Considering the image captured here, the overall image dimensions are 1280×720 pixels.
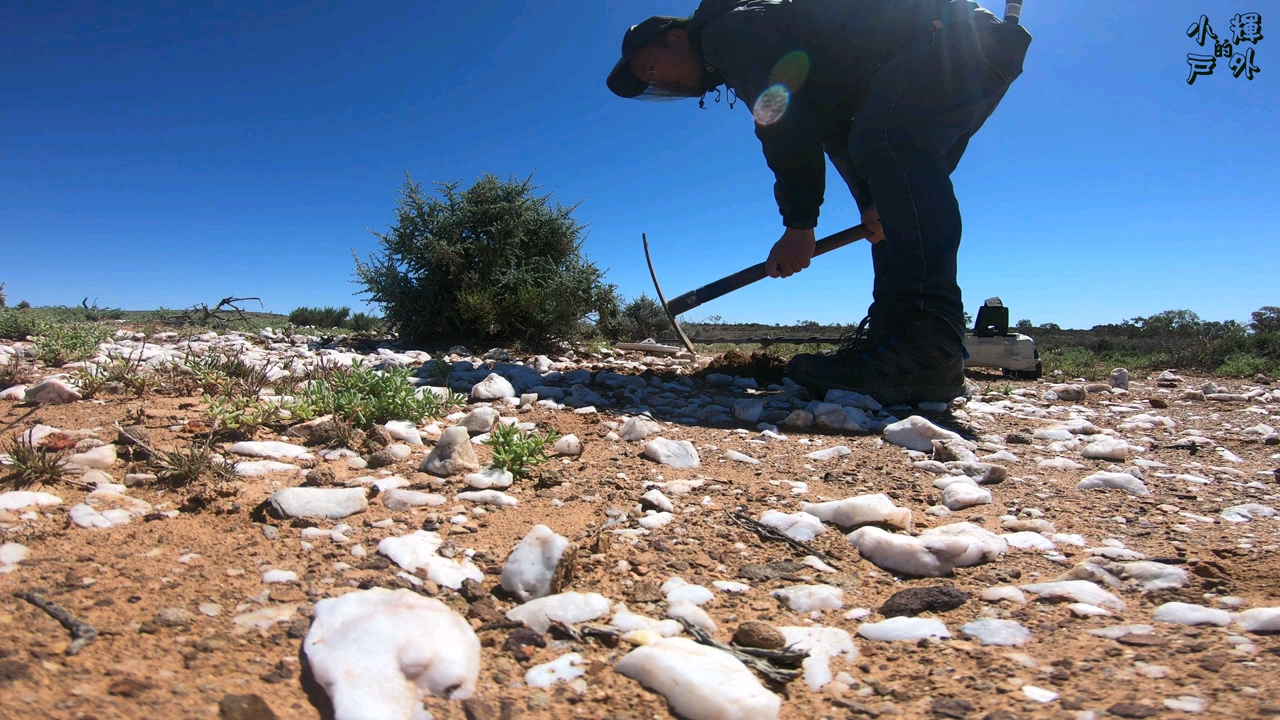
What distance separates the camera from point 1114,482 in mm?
2027

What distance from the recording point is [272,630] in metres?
1.04

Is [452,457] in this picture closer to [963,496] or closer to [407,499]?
[407,499]

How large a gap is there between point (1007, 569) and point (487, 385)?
2.33 meters

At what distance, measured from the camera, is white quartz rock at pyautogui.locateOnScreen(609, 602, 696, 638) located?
3.61 feet

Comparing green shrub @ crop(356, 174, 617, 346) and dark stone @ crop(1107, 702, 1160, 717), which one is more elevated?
green shrub @ crop(356, 174, 617, 346)

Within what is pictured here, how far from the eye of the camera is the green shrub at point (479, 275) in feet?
18.1

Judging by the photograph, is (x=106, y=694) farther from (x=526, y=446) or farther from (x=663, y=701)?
(x=526, y=446)

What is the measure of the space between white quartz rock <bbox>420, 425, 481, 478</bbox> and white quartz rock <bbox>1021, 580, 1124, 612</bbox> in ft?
4.89

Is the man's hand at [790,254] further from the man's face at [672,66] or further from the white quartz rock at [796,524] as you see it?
the white quartz rock at [796,524]

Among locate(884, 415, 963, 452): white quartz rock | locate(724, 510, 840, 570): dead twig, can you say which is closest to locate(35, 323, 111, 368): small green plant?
locate(724, 510, 840, 570): dead twig

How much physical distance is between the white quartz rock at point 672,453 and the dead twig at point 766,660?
1.06 meters

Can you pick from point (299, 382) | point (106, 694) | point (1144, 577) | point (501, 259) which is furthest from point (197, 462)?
point (501, 259)

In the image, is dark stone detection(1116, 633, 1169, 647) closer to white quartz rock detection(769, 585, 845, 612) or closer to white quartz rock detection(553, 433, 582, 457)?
white quartz rock detection(769, 585, 845, 612)

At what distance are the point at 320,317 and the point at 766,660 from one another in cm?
1053
